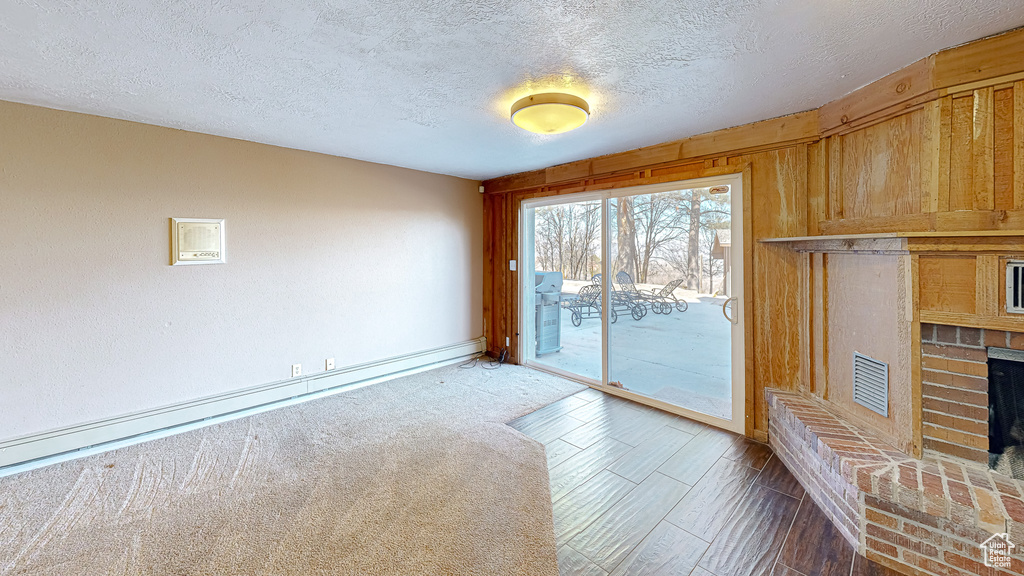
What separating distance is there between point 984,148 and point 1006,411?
1.22 metres

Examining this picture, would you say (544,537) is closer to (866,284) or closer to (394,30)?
(866,284)

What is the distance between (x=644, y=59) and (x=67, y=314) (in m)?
4.04

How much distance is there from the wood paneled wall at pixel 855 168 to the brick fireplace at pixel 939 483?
2.21 ft

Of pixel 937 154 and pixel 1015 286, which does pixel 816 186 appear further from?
pixel 1015 286

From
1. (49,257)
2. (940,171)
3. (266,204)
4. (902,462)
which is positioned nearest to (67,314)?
(49,257)

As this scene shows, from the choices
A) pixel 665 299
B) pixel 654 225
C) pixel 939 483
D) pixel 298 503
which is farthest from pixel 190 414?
pixel 939 483

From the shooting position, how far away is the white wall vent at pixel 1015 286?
65.4 inches

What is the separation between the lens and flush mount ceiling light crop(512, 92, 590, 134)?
227 cm

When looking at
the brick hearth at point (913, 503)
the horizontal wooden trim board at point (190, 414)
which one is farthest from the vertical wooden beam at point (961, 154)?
the horizontal wooden trim board at point (190, 414)

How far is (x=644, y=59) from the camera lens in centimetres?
193

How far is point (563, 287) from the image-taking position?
4.59 metres

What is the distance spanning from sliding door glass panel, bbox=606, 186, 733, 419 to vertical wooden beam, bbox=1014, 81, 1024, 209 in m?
1.48

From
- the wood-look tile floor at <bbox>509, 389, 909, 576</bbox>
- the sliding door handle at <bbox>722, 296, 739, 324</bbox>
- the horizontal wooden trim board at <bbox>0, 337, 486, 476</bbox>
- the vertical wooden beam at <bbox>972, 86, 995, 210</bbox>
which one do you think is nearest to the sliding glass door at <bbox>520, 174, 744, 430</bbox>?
the sliding door handle at <bbox>722, 296, 739, 324</bbox>

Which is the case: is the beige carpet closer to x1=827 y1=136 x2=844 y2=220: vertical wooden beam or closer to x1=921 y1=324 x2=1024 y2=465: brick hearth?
x1=921 y1=324 x2=1024 y2=465: brick hearth
